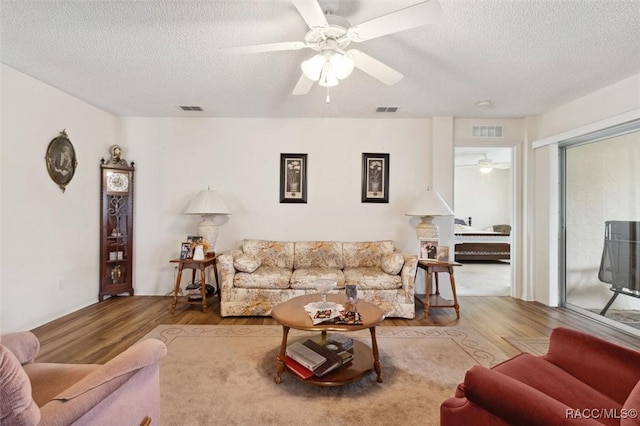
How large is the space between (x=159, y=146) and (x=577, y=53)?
4.90 meters

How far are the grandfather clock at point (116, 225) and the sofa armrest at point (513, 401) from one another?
14.6 ft

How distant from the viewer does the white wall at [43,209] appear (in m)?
2.85

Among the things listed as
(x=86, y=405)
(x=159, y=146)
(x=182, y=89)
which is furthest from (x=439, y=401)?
(x=159, y=146)

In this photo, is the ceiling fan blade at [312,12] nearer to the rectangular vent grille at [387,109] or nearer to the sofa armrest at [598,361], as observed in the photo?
the sofa armrest at [598,361]

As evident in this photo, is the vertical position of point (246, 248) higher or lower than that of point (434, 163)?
lower

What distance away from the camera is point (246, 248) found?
156 inches

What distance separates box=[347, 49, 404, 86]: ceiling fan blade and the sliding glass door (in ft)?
9.06

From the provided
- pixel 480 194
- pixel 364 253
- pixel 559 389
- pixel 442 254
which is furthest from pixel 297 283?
pixel 480 194

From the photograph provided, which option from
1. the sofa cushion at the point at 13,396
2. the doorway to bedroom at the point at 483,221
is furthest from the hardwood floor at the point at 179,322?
the sofa cushion at the point at 13,396

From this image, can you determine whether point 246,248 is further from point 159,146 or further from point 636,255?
point 636,255

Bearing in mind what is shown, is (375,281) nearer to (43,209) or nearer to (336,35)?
(336,35)

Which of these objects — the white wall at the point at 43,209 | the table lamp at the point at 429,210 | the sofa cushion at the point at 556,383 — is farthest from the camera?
the table lamp at the point at 429,210

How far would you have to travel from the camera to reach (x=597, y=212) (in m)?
3.50

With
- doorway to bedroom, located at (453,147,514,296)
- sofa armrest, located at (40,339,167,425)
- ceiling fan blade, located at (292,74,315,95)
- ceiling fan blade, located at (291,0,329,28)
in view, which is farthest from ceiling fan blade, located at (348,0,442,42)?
doorway to bedroom, located at (453,147,514,296)
